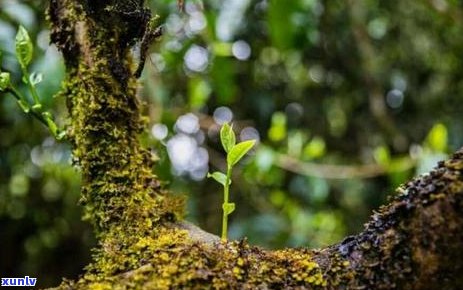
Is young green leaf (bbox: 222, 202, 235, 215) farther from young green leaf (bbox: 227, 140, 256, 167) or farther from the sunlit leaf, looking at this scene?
the sunlit leaf

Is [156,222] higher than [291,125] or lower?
lower

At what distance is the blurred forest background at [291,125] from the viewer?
1.89 meters

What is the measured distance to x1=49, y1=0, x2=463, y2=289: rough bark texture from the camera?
1.63ft

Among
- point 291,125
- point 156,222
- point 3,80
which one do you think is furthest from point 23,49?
point 291,125

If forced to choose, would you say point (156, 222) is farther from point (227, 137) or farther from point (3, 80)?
point (3, 80)

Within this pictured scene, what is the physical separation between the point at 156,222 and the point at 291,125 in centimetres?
179

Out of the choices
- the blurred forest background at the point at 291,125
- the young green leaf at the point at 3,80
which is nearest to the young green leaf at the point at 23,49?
the young green leaf at the point at 3,80

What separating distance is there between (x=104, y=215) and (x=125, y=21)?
0.63 ft

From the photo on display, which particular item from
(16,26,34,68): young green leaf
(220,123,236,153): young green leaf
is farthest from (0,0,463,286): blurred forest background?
(220,123,236,153): young green leaf

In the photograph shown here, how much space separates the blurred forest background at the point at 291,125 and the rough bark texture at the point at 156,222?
3.42ft

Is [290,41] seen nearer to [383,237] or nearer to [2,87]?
[2,87]

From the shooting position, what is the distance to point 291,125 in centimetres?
242

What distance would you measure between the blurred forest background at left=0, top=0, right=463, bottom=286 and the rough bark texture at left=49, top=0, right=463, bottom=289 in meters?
1.04

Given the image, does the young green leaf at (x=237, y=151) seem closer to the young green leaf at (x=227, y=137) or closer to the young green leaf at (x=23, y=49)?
the young green leaf at (x=227, y=137)
